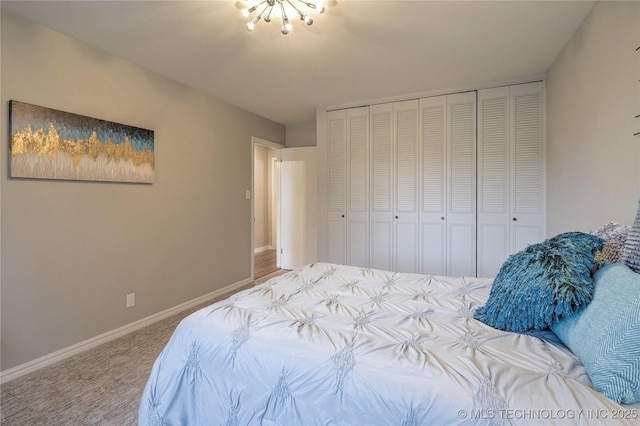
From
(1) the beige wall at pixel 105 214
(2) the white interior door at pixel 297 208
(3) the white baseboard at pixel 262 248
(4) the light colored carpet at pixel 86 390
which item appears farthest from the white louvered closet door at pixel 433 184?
(3) the white baseboard at pixel 262 248

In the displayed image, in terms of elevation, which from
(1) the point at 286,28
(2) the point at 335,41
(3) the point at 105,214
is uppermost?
(2) the point at 335,41

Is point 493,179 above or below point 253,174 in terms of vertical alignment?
below

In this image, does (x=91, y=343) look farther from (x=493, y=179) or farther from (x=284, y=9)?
(x=493, y=179)

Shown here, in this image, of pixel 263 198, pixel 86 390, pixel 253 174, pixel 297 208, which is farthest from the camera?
pixel 263 198

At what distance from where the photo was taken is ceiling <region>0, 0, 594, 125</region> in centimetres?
196

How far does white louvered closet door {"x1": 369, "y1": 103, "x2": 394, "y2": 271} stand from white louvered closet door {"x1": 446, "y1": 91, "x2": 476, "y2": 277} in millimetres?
693

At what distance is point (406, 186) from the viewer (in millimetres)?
3697

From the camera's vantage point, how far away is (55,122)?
216 centimetres

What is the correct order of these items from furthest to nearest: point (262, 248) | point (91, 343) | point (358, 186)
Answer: point (262, 248), point (358, 186), point (91, 343)

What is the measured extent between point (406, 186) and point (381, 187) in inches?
12.5

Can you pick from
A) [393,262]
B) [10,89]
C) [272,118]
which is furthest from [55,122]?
[393,262]

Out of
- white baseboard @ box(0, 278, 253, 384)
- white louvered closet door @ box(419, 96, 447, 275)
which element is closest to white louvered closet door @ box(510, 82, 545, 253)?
white louvered closet door @ box(419, 96, 447, 275)

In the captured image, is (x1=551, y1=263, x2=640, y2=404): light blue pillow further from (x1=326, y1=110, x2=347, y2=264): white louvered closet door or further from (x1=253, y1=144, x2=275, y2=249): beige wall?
(x1=253, y1=144, x2=275, y2=249): beige wall

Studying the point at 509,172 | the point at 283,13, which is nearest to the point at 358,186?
the point at 509,172
